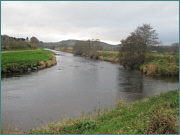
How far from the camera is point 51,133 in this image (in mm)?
5410

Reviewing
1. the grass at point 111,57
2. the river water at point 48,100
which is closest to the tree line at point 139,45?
the grass at point 111,57

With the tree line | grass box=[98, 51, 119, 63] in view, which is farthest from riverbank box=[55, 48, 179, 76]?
grass box=[98, 51, 119, 63]

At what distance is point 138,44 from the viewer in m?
29.7

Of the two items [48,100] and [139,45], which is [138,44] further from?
[48,100]

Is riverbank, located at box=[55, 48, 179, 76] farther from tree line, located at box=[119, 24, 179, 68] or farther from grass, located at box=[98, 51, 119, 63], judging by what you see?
grass, located at box=[98, 51, 119, 63]

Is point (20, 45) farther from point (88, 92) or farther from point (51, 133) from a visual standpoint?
point (51, 133)

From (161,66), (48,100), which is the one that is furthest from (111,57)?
(48,100)

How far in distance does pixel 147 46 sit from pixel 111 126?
27194 mm

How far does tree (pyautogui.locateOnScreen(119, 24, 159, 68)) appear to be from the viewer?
29.2 meters

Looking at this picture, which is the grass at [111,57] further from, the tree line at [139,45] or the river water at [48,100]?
the river water at [48,100]

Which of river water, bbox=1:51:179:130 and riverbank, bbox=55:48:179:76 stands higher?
riverbank, bbox=55:48:179:76

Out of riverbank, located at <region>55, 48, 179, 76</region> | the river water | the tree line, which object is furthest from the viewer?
the tree line

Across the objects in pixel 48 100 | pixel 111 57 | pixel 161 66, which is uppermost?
pixel 111 57

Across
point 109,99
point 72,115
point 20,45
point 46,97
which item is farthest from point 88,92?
point 20,45
